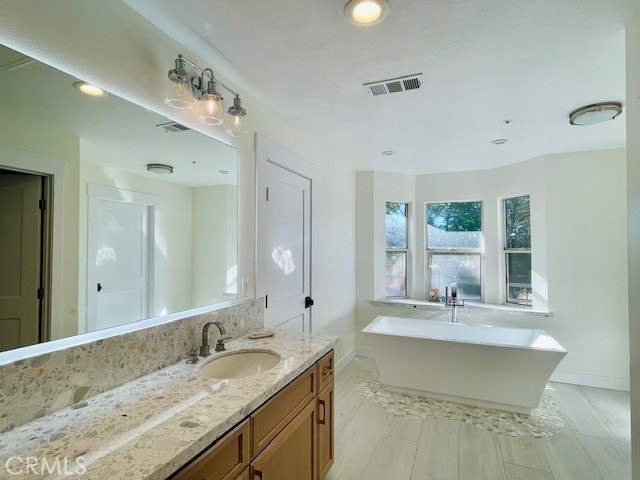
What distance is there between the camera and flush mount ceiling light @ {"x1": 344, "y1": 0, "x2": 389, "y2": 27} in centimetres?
135

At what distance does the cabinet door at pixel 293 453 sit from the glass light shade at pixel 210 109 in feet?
5.26

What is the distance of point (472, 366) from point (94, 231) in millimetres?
2998

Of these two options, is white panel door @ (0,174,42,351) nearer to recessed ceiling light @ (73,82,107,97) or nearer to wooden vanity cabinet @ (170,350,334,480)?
recessed ceiling light @ (73,82,107,97)

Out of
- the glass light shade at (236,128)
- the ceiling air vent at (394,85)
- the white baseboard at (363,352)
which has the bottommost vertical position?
the white baseboard at (363,352)

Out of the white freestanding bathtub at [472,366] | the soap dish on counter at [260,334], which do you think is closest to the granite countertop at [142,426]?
the soap dish on counter at [260,334]

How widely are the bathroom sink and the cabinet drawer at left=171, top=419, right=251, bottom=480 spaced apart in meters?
0.51

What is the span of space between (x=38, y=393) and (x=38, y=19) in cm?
127

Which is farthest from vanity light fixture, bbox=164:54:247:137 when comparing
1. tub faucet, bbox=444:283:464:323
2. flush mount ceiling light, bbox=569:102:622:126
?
tub faucet, bbox=444:283:464:323

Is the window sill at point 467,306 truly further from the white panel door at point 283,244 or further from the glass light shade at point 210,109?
the glass light shade at point 210,109

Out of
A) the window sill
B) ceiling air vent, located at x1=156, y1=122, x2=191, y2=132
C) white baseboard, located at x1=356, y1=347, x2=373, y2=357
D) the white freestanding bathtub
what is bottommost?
white baseboard, located at x1=356, y1=347, x2=373, y2=357

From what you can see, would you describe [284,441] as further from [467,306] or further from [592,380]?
[592,380]

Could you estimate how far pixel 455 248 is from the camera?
14.8 ft

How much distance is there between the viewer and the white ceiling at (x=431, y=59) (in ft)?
4.69

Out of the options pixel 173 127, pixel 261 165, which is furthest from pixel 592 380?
pixel 173 127
